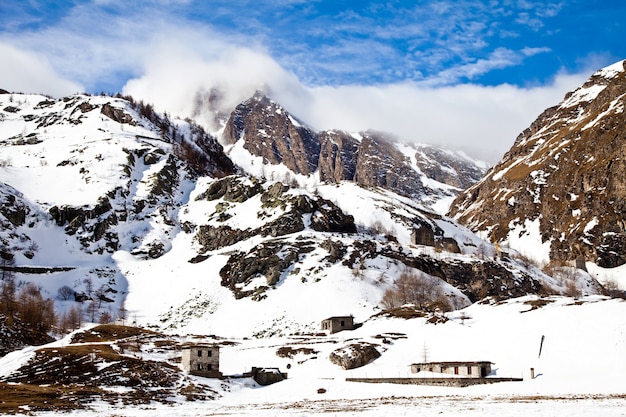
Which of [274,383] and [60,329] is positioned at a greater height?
[60,329]

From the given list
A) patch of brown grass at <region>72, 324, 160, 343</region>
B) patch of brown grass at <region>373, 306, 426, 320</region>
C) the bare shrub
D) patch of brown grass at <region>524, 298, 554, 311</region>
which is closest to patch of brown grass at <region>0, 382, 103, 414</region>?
patch of brown grass at <region>72, 324, 160, 343</region>

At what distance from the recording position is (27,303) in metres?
145

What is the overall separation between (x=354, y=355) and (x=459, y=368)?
21.1m

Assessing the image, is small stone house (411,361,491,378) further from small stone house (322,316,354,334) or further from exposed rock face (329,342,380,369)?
small stone house (322,316,354,334)

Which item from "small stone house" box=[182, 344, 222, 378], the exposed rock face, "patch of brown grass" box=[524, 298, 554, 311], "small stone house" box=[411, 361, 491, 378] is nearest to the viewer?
"small stone house" box=[411, 361, 491, 378]

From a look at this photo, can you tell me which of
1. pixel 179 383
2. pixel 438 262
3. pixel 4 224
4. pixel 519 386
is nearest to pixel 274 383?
pixel 179 383

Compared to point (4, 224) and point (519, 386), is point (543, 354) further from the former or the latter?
point (4, 224)

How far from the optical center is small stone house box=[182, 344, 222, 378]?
89312mm

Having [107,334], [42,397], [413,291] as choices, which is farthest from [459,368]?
[413,291]

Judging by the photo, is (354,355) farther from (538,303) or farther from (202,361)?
(538,303)

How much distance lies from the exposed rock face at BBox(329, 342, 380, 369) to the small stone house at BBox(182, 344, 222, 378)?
62.0ft

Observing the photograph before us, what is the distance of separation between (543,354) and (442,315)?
34.2 meters

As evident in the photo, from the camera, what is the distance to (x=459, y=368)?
7938 centimetres

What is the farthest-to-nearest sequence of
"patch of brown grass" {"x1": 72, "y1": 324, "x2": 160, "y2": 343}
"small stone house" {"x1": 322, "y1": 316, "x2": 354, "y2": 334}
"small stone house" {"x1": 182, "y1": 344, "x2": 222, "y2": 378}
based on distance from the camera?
"small stone house" {"x1": 322, "y1": 316, "x2": 354, "y2": 334} < "patch of brown grass" {"x1": 72, "y1": 324, "x2": 160, "y2": 343} < "small stone house" {"x1": 182, "y1": 344, "x2": 222, "y2": 378}
